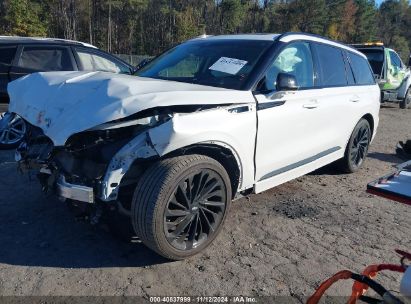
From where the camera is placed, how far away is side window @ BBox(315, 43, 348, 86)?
483 centimetres

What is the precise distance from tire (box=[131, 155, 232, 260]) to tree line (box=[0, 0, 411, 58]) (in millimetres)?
39284

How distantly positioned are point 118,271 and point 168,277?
0.40 m

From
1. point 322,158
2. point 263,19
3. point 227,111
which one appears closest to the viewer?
point 227,111

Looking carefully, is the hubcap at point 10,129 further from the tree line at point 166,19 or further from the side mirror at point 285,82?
the tree line at point 166,19

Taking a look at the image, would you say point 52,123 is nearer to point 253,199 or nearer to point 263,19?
point 253,199

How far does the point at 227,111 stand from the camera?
11.3 ft

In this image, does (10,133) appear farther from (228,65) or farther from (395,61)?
(395,61)

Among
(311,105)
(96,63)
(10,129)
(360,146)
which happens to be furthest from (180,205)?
(96,63)

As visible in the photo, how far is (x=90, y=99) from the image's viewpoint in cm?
304

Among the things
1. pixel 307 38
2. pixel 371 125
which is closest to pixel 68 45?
pixel 307 38

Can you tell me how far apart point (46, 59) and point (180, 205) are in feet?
17.0

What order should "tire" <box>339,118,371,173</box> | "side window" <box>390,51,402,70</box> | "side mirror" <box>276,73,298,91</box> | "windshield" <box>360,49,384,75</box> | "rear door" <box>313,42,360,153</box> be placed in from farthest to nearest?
"side window" <box>390,51,402,70</box> → "windshield" <box>360,49,384,75</box> → "tire" <box>339,118,371,173</box> → "rear door" <box>313,42,360,153</box> → "side mirror" <box>276,73,298,91</box>

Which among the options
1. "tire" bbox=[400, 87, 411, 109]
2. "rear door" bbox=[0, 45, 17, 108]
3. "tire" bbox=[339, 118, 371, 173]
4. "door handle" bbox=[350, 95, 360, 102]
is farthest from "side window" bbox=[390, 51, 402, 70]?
"rear door" bbox=[0, 45, 17, 108]

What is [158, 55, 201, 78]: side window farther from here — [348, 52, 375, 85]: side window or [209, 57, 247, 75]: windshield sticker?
[348, 52, 375, 85]: side window
